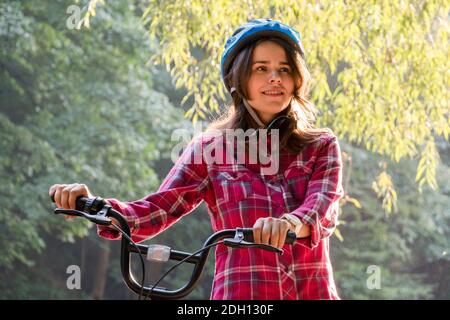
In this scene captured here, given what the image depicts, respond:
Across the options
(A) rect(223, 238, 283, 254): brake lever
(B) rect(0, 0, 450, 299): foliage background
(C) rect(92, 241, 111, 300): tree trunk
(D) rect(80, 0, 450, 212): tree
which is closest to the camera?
(A) rect(223, 238, 283, 254): brake lever

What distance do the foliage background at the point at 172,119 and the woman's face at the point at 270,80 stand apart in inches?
110

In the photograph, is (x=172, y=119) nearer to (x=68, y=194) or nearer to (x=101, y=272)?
(x=101, y=272)

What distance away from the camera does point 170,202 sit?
8.49ft

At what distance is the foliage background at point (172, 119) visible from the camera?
6.10 meters

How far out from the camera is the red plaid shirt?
241 centimetres

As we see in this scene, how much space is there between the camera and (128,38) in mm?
13398

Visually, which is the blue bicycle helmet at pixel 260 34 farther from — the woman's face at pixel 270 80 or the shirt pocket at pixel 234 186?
the shirt pocket at pixel 234 186

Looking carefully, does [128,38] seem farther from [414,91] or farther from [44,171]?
[414,91]

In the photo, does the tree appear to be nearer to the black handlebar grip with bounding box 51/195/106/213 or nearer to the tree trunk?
the black handlebar grip with bounding box 51/195/106/213

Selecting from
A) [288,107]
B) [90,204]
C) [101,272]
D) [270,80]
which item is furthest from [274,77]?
[101,272]

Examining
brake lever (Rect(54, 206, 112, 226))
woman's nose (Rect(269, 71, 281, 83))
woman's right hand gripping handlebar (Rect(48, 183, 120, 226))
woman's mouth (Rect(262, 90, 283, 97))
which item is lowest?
brake lever (Rect(54, 206, 112, 226))

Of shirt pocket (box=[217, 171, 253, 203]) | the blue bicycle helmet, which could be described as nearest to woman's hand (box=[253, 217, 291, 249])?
shirt pocket (box=[217, 171, 253, 203])

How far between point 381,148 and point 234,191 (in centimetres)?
408

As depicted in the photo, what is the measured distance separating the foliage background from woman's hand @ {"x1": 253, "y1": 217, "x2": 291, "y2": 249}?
359cm
